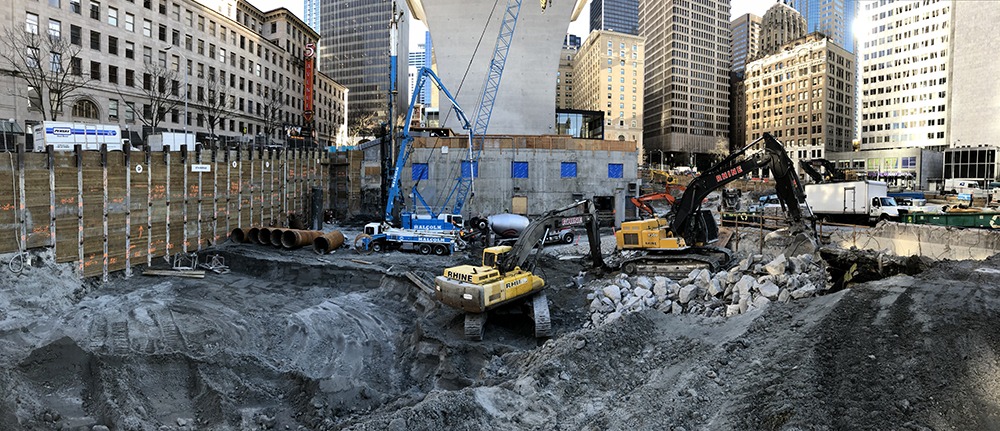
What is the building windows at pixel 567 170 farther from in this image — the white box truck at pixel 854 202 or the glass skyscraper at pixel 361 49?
the glass skyscraper at pixel 361 49

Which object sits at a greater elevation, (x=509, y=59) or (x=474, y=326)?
(x=509, y=59)

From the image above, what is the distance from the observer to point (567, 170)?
38.7 meters

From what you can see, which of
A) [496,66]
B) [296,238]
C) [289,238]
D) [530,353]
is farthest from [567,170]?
[530,353]

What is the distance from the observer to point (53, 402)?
393 inches

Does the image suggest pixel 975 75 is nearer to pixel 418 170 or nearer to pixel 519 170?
pixel 519 170

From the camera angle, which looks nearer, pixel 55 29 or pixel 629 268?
pixel 629 268

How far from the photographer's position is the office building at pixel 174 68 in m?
40.1

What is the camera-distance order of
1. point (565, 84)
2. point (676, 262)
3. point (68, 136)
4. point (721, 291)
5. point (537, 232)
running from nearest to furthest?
point (721, 291) → point (537, 232) → point (676, 262) → point (68, 136) → point (565, 84)

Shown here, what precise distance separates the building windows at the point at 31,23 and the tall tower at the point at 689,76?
13575cm

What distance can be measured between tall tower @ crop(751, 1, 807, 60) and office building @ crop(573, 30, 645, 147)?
2097 inches

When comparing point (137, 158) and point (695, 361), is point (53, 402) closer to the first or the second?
point (695, 361)

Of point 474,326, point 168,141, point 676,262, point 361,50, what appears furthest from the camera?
point 361,50

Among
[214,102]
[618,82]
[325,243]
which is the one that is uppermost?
[618,82]

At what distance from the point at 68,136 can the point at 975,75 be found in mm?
123416
